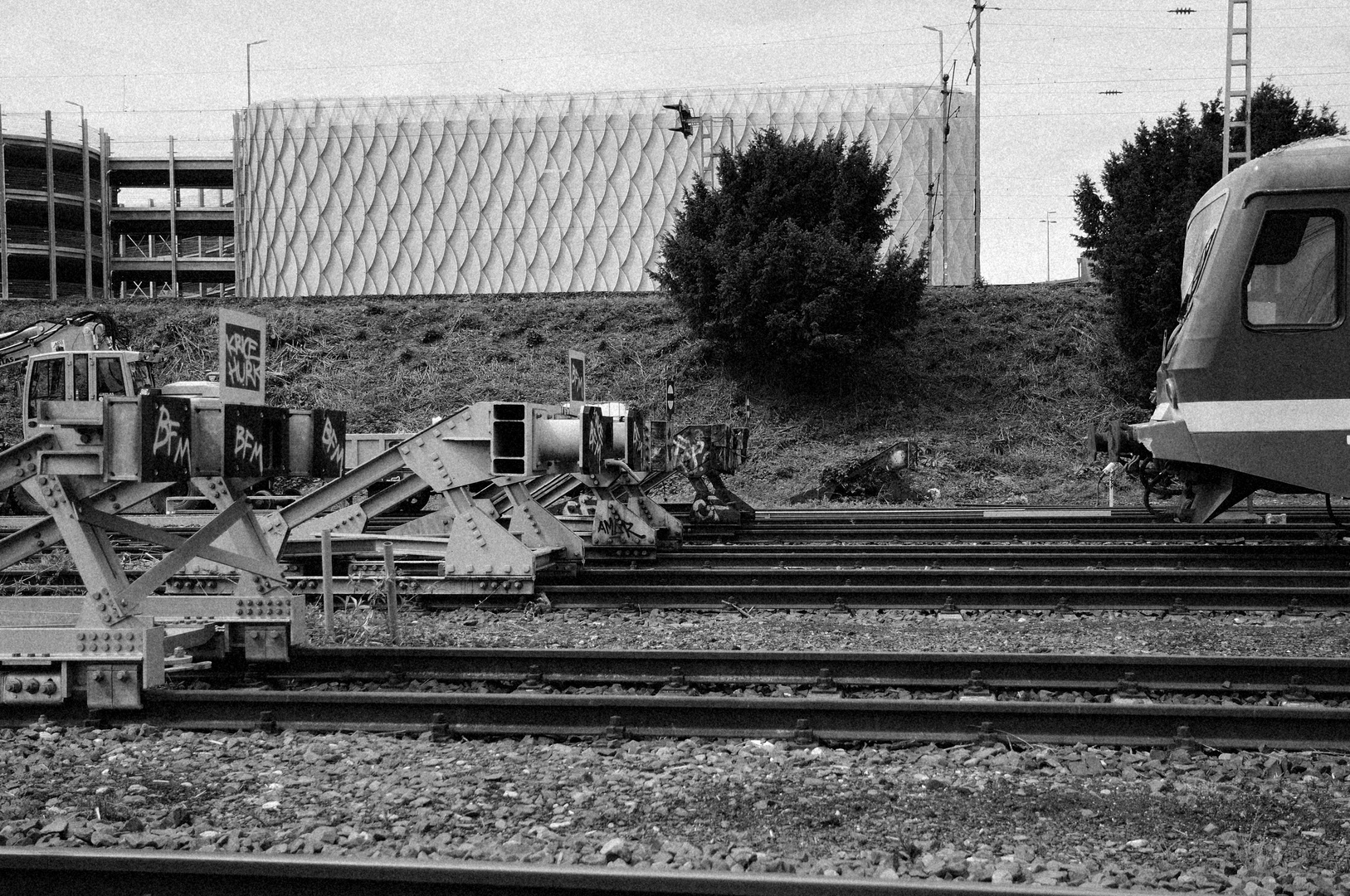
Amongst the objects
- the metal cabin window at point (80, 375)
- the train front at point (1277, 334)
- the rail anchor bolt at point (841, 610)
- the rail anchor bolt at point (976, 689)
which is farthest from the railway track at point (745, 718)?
the metal cabin window at point (80, 375)

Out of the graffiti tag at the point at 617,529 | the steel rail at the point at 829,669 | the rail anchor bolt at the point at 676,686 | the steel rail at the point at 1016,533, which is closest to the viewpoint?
the steel rail at the point at 829,669

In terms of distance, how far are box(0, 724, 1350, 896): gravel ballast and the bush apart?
1962 cm

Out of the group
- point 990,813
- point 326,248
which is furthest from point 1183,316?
point 326,248

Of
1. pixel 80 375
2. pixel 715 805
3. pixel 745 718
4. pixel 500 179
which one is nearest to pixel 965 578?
pixel 745 718

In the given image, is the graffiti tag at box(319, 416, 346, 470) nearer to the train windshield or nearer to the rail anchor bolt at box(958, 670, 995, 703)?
the rail anchor bolt at box(958, 670, 995, 703)

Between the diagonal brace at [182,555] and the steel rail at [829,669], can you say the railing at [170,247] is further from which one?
the steel rail at [829,669]

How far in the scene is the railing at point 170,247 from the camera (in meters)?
64.3

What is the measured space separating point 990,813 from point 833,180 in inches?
958

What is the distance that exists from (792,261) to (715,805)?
2062 centimetres

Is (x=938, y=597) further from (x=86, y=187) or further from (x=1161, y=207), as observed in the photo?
(x=86, y=187)

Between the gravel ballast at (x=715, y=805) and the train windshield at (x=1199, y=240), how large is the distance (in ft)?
22.2

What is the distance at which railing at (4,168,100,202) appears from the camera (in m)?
59.8

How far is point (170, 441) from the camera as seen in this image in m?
6.04

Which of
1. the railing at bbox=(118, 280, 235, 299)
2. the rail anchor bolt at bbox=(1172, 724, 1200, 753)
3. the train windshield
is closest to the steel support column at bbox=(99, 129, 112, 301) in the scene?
the railing at bbox=(118, 280, 235, 299)
